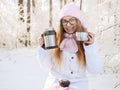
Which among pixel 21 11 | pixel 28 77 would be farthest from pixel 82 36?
pixel 21 11

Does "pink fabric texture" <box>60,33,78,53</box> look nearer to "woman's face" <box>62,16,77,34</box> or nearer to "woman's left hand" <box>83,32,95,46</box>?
"woman's face" <box>62,16,77,34</box>

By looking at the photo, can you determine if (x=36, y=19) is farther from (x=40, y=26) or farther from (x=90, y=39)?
(x=90, y=39)

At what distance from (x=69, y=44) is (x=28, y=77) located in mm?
3064

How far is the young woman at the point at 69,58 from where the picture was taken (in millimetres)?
2986

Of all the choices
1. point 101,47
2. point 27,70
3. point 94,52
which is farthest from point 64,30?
point 101,47

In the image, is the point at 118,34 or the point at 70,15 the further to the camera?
the point at 118,34

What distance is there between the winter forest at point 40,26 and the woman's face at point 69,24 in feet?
8.64

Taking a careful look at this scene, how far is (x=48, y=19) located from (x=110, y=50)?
14.6ft

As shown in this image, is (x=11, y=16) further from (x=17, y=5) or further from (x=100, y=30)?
(x=100, y=30)

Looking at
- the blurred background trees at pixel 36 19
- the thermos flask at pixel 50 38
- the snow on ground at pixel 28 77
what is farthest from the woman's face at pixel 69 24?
the blurred background trees at pixel 36 19

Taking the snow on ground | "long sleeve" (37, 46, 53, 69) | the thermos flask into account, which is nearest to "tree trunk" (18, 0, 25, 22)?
the snow on ground

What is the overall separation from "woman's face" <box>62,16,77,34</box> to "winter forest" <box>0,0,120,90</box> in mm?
2635

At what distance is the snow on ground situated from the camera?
5.61 metres

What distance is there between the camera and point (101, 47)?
7.12 meters
